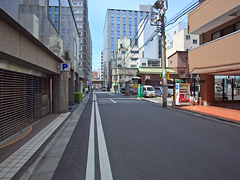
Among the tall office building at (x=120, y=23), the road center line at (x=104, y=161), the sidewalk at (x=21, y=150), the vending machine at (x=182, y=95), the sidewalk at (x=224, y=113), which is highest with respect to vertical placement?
the tall office building at (x=120, y=23)

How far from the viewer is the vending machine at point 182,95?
13.7 meters

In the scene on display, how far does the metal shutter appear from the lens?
4.94 meters

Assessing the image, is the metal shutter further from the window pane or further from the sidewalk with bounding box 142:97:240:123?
the window pane

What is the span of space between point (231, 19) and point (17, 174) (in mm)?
13590

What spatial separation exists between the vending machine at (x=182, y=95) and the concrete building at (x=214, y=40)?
130 cm

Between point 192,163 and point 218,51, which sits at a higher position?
point 218,51

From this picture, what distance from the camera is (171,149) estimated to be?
4250mm

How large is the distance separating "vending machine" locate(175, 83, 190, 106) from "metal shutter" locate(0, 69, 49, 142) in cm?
1052

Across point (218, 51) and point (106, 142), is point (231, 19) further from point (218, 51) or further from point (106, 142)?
point (106, 142)

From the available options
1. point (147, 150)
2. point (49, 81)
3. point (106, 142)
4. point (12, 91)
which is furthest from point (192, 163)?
point (49, 81)

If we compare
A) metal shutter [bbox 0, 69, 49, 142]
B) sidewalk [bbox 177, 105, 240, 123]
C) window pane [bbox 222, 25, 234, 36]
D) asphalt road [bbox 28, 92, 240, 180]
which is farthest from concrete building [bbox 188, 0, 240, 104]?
metal shutter [bbox 0, 69, 49, 142]

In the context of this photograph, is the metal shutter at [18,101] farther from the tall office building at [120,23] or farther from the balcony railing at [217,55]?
the tall office building at [120,23]

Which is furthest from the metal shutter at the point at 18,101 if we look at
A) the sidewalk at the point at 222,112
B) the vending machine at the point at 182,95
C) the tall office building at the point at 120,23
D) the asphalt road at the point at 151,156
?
the tall office building at the point at 120,23

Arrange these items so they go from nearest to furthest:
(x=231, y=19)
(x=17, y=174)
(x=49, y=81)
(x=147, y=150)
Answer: (x=17, y=174) < (x=147, y=150) < (x=49, y=81) < (x=231, y=19)
